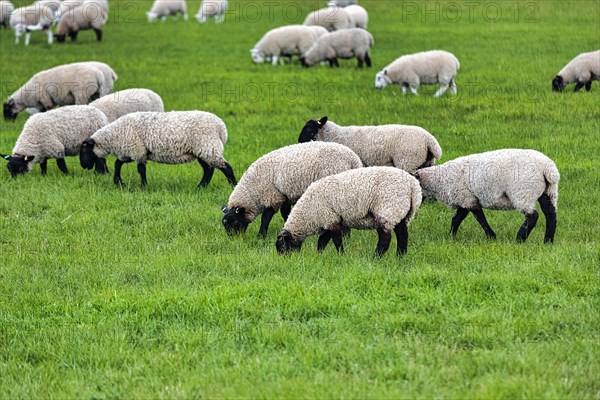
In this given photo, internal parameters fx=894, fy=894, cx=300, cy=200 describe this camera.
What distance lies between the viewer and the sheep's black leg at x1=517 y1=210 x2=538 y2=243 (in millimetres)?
9758

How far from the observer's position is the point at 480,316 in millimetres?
7508

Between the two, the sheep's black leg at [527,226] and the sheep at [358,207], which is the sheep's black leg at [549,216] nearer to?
the sheep's black leg at [527,226]

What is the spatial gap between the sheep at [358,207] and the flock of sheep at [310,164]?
0.01m

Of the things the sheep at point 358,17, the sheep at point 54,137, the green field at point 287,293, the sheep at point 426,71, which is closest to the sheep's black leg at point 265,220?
the green field at point 287,293

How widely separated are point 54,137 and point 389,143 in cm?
568

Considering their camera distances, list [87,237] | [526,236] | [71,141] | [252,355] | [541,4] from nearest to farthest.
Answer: [252,355], [526,236], [87,237], [71,141], [541,4]

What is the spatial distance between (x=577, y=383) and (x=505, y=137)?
31.2 ft

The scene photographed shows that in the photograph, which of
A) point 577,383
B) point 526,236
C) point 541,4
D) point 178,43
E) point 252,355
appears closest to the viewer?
point 577,383

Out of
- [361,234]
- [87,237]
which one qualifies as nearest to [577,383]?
[361,234]

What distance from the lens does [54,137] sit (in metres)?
14.4

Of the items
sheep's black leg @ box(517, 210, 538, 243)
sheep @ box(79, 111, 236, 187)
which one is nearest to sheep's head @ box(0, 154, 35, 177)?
sheep @ box(79, 111, 236, 187)

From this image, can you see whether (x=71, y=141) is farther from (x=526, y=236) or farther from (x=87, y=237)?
(x=526, y=236)

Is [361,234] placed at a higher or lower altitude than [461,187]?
lower

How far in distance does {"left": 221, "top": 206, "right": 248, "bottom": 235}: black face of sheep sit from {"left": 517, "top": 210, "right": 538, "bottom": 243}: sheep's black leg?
130 inches
